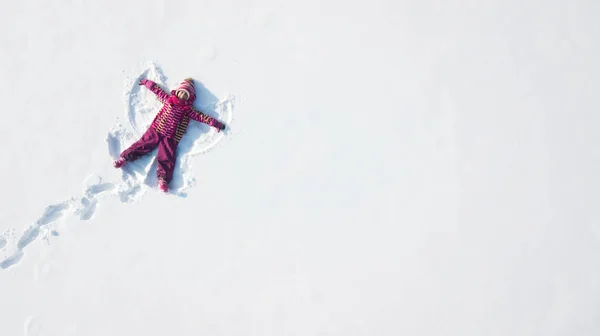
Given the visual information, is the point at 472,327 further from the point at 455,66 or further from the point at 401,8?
the point at 401,8

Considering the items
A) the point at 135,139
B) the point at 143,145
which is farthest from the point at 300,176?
the point at 135,139

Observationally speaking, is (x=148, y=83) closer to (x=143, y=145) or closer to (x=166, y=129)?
(x=166, y=129)

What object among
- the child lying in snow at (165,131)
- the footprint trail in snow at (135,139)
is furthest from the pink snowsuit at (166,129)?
the footprint trail in snow at (135,139)

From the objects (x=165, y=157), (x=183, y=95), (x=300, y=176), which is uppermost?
(x=183, y=95)

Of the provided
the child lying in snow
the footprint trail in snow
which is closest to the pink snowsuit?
the child lying in snow

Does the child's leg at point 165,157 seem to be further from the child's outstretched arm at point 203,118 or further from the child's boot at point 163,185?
the child's outstretched arm at point 203,118
